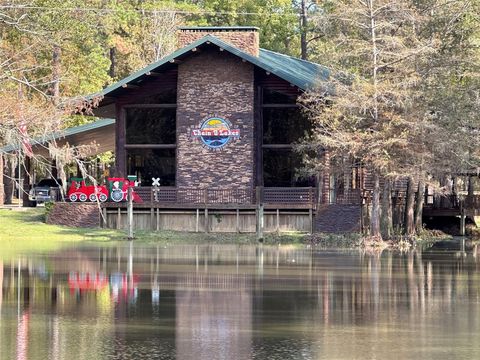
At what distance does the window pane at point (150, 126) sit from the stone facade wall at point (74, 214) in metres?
4.10

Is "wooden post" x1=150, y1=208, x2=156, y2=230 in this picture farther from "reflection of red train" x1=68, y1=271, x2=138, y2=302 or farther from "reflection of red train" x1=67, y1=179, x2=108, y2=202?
"reflection of red train" x1=68, y1=271, x2=138, y2=302

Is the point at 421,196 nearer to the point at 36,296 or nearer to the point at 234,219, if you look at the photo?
the point at 234,219

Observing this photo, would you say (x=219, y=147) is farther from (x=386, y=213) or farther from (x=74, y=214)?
(x=386, y=213)

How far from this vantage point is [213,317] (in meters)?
23.5

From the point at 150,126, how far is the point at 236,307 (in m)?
30.8

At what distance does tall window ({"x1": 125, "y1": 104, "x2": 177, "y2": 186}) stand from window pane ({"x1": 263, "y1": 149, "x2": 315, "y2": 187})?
415 cm

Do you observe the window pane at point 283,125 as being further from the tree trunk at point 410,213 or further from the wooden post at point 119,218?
the wooden post at point 119,218

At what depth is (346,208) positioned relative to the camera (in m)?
51.2

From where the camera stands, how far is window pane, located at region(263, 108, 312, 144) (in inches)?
2095

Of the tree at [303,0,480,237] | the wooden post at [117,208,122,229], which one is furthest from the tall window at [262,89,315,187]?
the wooden post at [117,208,122,229]

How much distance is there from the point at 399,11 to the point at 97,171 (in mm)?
38599

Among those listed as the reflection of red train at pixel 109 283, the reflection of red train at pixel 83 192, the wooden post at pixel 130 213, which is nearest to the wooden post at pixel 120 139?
the reflection of red train at pixel 83 192

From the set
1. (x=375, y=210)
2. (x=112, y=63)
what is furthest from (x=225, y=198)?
(x=112, y=63)

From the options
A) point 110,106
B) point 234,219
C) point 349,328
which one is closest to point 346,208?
point 234,219
